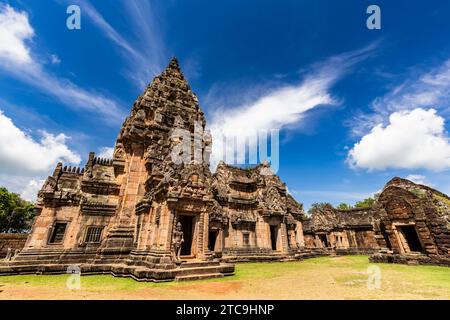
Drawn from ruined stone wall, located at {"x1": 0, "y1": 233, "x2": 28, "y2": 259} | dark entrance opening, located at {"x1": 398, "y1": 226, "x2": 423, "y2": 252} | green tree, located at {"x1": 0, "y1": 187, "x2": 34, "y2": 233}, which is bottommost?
→ ruined stone wall, located at {"x1": 0, "y1": 233, "x2": 28, "y2": 259}

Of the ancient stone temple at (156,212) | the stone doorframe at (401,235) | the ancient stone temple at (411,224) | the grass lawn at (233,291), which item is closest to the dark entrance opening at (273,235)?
the ancient stone temple at (156,212)

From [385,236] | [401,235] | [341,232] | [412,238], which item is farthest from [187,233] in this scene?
[341,232]

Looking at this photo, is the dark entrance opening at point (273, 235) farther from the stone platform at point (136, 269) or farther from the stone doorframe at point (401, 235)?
the stone platform at point (136, 269)

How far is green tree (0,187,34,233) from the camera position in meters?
37.7

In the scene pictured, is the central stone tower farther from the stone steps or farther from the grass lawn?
the grass lawn

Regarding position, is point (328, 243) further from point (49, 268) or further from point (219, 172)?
point (49, 268)

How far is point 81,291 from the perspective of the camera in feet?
26.5

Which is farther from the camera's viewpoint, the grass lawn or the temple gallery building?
the temple gallery building

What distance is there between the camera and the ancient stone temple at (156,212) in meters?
11.5

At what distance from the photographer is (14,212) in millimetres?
40156

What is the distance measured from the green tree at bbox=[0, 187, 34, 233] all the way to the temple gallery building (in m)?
32.3

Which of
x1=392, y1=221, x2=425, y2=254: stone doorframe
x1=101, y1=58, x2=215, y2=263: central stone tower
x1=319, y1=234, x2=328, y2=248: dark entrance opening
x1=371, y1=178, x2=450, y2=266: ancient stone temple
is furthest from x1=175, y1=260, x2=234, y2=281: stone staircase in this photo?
x1=319, y1=234, x2=328, y2=248: dark entrance opening
